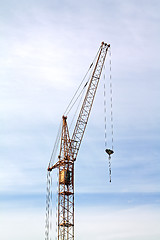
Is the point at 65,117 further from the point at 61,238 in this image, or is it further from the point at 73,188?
the point at 61,238

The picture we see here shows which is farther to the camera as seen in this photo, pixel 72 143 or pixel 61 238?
pixel 72 143

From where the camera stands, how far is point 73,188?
8069cm

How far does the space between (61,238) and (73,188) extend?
44.8ft

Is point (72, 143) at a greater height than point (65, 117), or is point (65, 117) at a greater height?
point (65, 117)

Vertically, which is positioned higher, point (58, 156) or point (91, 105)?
point (91, 105)

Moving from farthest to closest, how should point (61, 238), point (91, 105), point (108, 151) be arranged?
point (91, 105)
point (61, 238)
point (108, 151)

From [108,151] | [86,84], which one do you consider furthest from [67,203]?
[86,84]

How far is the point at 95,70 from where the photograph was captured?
8331 cm

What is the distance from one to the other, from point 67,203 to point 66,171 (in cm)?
900

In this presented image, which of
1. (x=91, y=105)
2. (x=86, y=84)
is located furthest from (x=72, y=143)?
(x=86, y=84)

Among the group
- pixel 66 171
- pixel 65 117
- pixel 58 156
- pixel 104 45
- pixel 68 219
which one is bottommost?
pixel 68 219

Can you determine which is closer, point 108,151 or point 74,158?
point 108,151

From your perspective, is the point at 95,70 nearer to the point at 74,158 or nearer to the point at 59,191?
the point at 74,158

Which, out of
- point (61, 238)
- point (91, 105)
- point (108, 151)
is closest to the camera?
point (108, 151)
